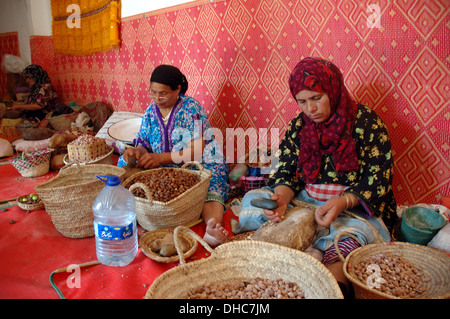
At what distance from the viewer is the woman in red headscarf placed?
5.30 ft

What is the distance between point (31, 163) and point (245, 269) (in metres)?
2.52

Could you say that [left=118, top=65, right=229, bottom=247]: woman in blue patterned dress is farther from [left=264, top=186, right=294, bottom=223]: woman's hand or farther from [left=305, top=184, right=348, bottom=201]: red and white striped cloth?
[left=305, top=184, right=348, bottom=201]: red and white striped cloth

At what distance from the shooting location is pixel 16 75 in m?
5.95

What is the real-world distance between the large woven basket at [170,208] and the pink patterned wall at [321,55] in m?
0.96

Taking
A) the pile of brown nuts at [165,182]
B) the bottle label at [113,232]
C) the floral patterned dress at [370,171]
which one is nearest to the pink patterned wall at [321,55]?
the floral patterned dress at [370,171]

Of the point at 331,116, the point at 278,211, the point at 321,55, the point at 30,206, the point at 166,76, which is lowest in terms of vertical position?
the point at 30,206

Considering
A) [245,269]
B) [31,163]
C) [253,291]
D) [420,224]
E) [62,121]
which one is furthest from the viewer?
[62,121]

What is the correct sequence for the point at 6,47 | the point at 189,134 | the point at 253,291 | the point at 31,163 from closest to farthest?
the point at 253,291 < the point at 189,134 < the point at 31,163 < the point at 6,47

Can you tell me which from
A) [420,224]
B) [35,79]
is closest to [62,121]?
[35,79]

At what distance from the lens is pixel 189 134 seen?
241 cm

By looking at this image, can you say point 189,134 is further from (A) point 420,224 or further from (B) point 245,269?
(A) point 420,224

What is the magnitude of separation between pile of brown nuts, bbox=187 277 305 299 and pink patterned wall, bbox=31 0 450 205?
115 cm

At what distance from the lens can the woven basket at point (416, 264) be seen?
1221 mm
